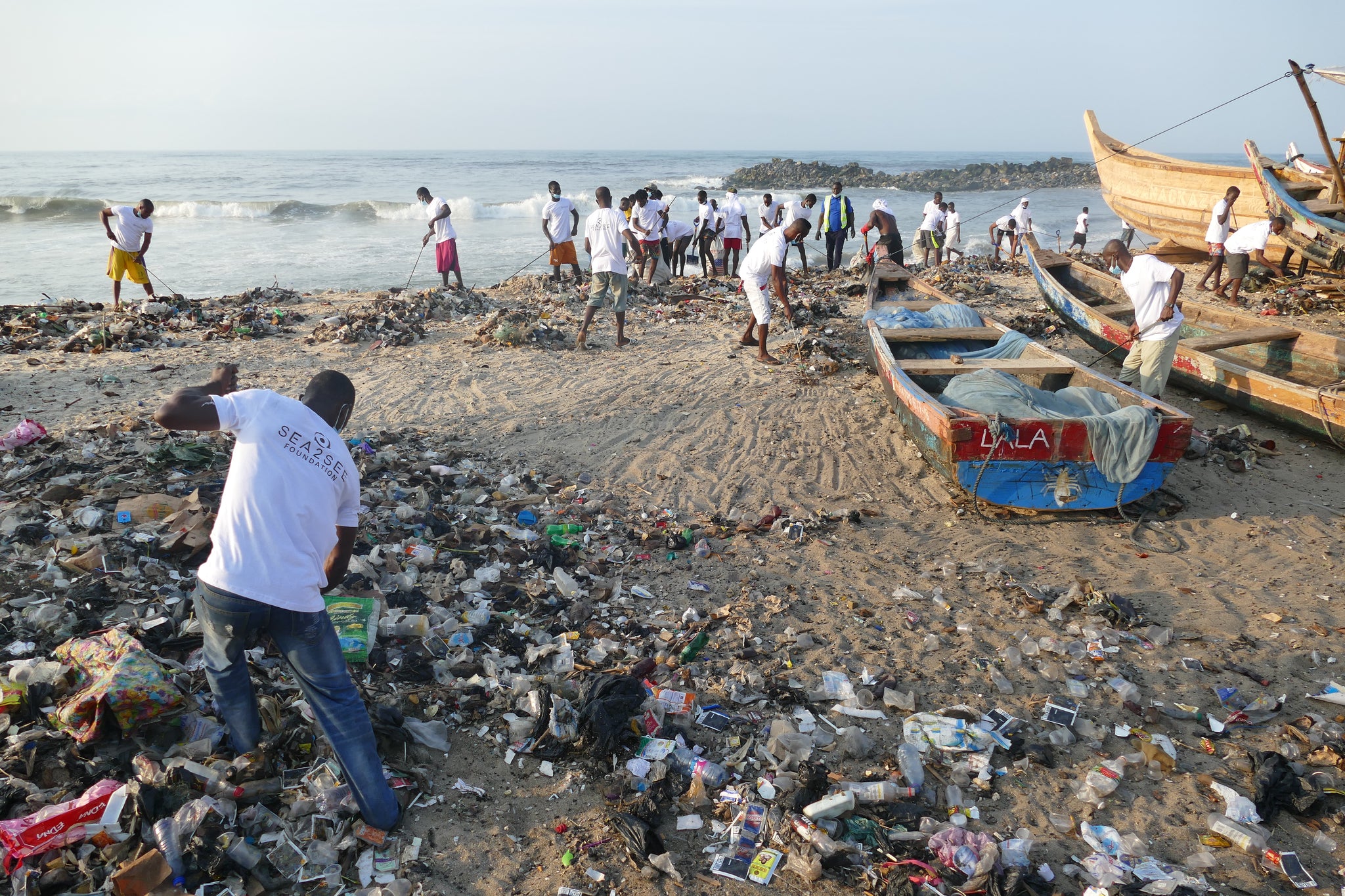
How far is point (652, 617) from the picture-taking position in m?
4.23

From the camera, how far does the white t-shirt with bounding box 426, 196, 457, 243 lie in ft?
38.5

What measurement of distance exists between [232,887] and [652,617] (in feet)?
7.42

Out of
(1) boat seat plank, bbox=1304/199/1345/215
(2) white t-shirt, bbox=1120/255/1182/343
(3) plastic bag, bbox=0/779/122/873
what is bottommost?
(3) plastic bag, bbox=0/779/122/873

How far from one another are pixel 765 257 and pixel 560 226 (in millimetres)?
4939

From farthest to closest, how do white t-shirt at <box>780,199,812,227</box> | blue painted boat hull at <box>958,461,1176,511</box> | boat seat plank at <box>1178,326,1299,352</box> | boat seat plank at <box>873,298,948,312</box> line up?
white t-shirt at <box>780,199,812,227</box>
boat seat plank at <box>873,298,948,312</box>
boat seat plank at <box>1178,326,1299,352</box>
blue painted boat hull at <box>958,461,1176,511</box>

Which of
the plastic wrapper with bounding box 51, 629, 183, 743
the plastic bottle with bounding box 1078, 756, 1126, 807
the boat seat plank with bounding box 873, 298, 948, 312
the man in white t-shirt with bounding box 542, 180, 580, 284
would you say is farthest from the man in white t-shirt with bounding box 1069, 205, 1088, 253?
the plastic wrapper with bounding box 51, 629, 183, 743

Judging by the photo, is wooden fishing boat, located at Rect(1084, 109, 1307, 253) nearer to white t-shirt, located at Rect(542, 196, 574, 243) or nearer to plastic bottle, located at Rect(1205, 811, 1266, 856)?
white t-shirt, located at Rect(542, 196, 574, 243)

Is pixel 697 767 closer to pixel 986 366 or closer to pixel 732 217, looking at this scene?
pixel 986 366

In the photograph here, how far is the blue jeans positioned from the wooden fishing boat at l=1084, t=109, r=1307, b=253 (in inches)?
605

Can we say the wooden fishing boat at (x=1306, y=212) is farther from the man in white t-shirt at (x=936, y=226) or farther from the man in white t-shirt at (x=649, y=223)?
the man in white t-shirt at (x=649, y=223)

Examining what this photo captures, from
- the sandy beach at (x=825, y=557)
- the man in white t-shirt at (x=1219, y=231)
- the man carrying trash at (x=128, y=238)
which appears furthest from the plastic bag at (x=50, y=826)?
the man in white t-shirt at (x=1219, y=231)

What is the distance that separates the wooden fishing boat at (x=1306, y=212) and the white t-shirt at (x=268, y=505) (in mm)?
13238

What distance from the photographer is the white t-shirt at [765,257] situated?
808cm

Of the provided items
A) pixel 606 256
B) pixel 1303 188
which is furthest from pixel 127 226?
pixel 1303 188
